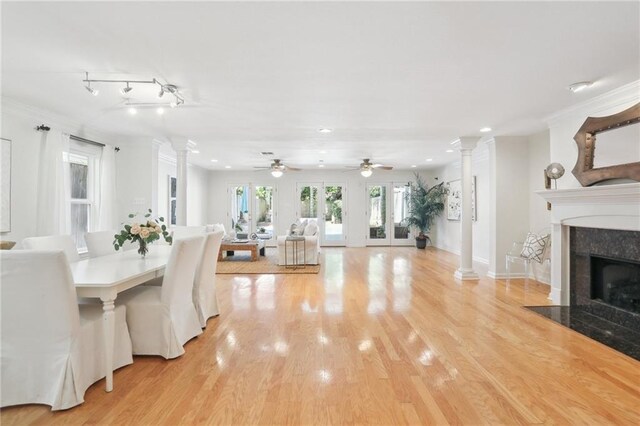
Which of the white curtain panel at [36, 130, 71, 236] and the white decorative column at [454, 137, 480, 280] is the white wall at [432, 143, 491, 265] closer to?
the white decorative column at [454, 137, 480, 280]

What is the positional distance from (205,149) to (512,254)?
611 cm

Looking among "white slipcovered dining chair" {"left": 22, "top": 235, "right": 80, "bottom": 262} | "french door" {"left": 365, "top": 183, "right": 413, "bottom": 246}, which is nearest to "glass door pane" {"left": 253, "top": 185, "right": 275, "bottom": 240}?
"french door" {"left": 365, "top": 183, "right": 413, "bottom": 246}

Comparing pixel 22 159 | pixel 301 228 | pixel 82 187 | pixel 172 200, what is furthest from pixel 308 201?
pixel 22 159

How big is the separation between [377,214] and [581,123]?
6732 millimetres

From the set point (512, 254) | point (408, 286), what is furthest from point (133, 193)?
point (512, 254)

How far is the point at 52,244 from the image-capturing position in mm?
3045

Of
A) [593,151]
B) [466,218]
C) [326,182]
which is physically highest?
[326,182]

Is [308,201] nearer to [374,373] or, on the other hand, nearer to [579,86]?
[579,86]

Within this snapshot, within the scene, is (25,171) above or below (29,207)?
above

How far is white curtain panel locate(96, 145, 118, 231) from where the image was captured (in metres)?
5.13

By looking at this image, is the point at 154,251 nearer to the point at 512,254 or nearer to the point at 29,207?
the point at 29,207

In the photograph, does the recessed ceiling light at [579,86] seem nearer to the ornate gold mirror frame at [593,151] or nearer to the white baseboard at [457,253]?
the ornate gold mirror frame at [593,151]

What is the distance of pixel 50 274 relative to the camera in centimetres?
191

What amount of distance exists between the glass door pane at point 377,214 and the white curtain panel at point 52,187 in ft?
25.8
